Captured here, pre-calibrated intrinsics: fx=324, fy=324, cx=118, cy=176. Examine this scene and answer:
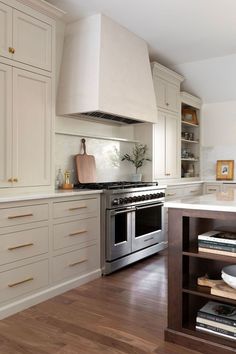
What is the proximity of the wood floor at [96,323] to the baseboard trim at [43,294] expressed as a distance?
0.15 feet

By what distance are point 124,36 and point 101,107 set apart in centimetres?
107

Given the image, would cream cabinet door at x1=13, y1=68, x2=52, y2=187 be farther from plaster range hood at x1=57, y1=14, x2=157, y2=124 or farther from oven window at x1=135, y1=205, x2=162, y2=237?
oven window at x1=135, y1=205, x2=162, y2=237

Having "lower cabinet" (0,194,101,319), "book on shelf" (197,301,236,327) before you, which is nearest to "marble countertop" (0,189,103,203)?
"lower cabinet" (0,194,101,319)

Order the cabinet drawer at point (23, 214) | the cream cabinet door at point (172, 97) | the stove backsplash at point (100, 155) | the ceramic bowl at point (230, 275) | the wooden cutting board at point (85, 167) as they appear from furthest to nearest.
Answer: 1. the cream cabinet door at point (172, 97)
2. the wooden cutting board at point (85, 167)
3. the stove backsplash at point (100, 155)
4. the cabinet drawer at point (23, 214)
5. the ceramic bowl at point (230, 275)

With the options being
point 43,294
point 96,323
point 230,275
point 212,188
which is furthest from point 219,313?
point 212,188

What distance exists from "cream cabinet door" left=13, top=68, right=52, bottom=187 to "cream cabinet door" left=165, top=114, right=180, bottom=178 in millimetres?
2332

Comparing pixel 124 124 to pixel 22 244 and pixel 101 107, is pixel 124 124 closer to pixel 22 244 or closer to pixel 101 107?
pixel 101 107

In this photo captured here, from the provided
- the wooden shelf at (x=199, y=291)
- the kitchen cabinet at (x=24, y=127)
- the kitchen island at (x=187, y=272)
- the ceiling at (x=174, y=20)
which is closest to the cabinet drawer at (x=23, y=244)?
the kitchen cabinet at (x=24, y=127)

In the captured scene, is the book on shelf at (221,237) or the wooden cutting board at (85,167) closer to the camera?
the book on shelf at (221,237)

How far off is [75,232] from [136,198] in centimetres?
96

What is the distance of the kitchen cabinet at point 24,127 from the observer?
2627 mm

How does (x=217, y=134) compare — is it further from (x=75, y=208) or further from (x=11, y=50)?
(x=11, y=50)

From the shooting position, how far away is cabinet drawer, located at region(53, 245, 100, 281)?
2.94 metres

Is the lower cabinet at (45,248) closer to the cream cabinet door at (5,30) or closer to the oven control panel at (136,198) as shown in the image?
the oven control panel at (136,198)
